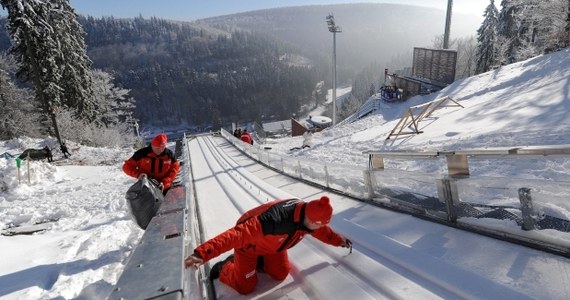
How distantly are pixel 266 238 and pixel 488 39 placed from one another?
50.6 metres

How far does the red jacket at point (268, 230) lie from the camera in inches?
128

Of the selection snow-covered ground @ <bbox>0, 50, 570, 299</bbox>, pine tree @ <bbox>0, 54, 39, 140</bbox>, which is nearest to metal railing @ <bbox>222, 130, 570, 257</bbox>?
snow-covered ground @ <bbox>0, 50, 570, 299</bbox>

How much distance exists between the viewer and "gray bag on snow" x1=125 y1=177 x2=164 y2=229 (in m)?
4.81

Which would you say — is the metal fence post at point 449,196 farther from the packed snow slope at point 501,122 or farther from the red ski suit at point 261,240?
the packed snow slope at point 501,122

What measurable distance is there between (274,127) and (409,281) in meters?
81.5

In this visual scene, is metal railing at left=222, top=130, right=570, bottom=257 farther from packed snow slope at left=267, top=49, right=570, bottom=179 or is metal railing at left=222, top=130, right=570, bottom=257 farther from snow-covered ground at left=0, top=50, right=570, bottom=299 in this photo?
packed snow slope at left=267, top=49, right=570, bottom=179

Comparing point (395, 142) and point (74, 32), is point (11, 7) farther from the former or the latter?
point (395, 142)

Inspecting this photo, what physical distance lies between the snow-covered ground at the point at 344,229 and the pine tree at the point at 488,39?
24.4 m

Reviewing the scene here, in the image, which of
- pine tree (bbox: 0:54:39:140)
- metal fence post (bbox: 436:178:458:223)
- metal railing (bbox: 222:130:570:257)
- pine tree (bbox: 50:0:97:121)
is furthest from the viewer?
pine tree (bbox: 0:54:39:140)

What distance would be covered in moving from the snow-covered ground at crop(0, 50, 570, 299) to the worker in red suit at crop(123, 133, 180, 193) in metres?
1.25

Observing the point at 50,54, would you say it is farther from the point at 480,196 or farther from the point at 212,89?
the point at 212,89

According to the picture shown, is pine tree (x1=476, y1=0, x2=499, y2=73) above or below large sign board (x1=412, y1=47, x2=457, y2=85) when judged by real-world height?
above

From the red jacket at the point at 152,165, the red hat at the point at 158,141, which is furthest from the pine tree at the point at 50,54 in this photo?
the red hat at the point at 158,141

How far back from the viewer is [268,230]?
11.1 ft
